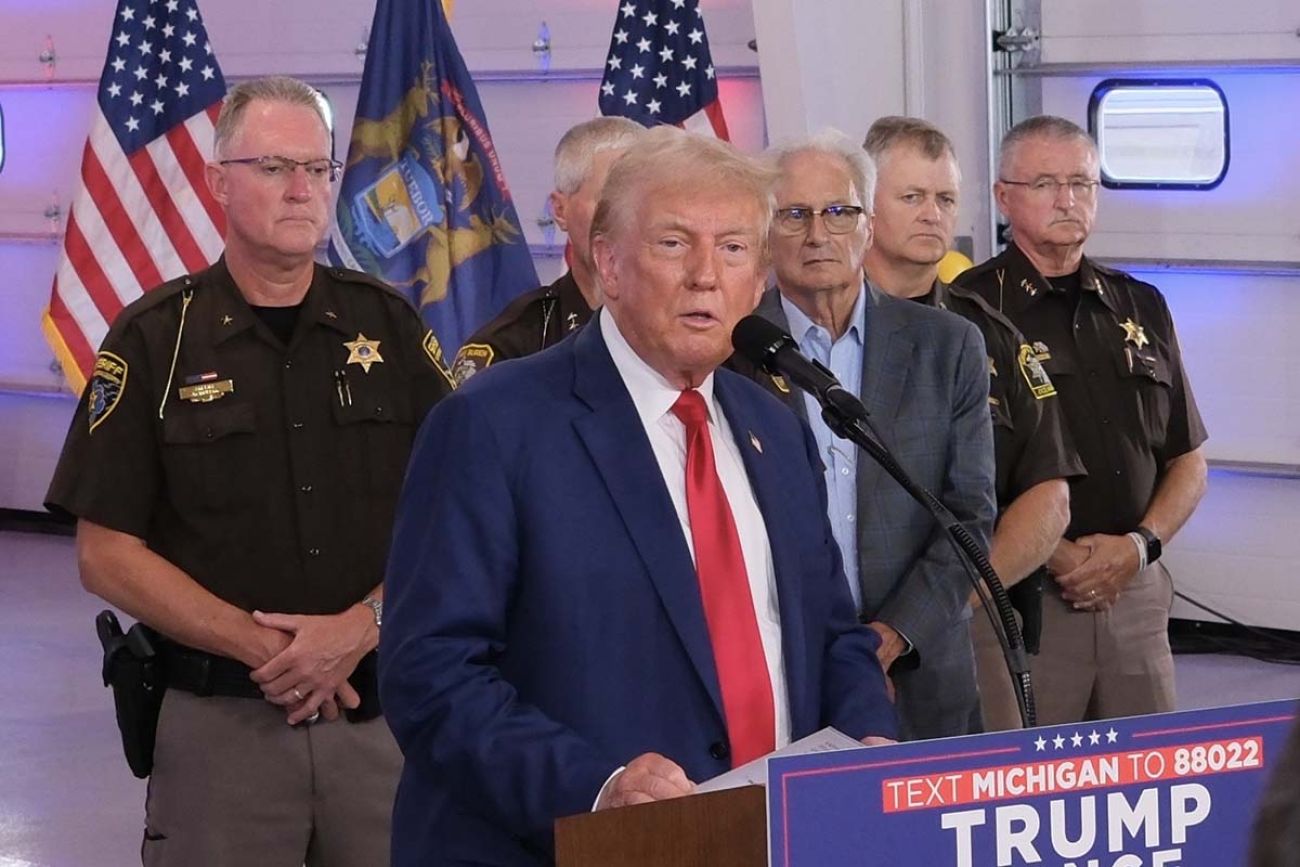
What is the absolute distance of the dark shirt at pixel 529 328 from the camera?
3.96 metres

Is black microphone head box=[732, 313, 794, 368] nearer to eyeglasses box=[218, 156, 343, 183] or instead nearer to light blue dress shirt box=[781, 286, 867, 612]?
light blue dress shirt box=[781, 286, 867, 612]

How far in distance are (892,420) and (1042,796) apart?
5.41 ft

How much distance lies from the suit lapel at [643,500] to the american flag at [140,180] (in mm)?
5409

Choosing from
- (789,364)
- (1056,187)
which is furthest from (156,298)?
(1056,187)

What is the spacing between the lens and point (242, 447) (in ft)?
10.8

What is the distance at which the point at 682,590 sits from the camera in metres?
2.24

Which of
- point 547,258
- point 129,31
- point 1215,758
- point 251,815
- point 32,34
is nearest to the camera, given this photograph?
point 1215,758

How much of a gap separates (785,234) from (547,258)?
512cm

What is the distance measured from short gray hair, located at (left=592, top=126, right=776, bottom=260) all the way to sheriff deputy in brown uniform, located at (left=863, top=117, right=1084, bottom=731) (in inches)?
65.5

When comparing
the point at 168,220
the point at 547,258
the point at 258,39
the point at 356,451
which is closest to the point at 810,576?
the point at 356,451

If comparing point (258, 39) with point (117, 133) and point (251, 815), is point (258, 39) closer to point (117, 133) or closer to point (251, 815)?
point (117, 133)

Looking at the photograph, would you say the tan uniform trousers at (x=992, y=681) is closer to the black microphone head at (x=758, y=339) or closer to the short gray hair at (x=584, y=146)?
the short gray hair at (x=584, y=146)

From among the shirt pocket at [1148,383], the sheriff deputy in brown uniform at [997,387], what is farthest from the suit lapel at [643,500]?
the shirt pocket at [1148,383]

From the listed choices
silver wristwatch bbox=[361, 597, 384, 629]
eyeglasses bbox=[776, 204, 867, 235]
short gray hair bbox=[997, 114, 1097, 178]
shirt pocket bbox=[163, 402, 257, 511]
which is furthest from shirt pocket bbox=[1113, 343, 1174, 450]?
shirt pocket bbox=[163, 402, 257, 511]
